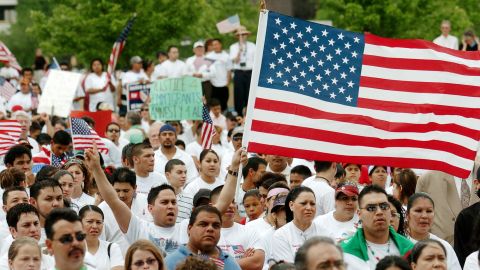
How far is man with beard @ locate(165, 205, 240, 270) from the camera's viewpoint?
465 inches

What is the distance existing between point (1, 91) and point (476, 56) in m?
14.4

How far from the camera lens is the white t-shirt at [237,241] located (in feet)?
45.1

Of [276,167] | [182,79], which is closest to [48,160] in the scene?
[276,167]

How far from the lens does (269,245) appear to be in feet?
44.8

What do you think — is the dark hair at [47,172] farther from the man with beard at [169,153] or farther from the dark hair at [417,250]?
the dark hair at [417,250]

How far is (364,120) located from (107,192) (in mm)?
2559

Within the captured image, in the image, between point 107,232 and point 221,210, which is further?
point 107,232

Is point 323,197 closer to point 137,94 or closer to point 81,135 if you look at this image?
point 81,135

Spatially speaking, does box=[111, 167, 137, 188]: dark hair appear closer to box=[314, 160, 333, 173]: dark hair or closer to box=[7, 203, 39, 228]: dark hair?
box=[314, 160, 333, 173]: dark hair

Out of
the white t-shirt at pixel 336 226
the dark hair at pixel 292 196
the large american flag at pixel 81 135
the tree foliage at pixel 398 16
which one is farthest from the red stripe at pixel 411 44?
the tree foliage at pixel 398 16

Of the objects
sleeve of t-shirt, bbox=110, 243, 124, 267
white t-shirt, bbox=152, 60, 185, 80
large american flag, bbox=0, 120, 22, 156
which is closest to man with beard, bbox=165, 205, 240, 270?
sleeve of t-shirt, bbox=110, 243, 124, 267

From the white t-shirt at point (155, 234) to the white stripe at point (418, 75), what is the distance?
7.89 ft

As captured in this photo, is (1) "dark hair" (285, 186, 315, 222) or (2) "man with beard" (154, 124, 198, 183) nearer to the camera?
(1) "dark hair" (285, 186, 315, 222)

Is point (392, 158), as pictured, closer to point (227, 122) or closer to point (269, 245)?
point (269, 245)
